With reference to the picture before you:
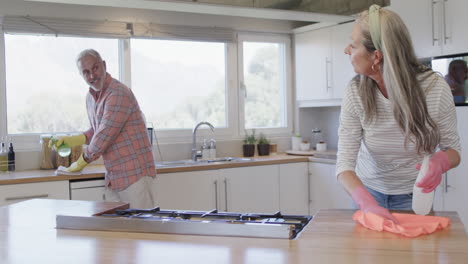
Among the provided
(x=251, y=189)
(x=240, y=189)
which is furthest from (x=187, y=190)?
(x=251, y=189)

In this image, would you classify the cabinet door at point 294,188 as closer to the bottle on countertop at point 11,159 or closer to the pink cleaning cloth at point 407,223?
the bottle on countertop at point 11,159

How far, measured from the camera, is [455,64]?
3.28 metres

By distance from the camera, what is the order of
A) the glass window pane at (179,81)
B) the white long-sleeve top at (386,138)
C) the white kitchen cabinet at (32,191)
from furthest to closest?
the glass window pane at (179,81), the white kitchen cabinet at (32,191), the white long-sleeve top at (386,138)

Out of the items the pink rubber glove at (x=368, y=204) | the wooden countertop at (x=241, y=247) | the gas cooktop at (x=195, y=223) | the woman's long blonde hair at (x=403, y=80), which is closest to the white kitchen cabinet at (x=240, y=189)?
the gas cooktop at (x=195, y=223)

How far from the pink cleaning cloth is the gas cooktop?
8.3 inches

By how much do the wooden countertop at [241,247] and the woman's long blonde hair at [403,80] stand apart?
306 millimetres

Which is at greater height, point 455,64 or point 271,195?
point 455,64

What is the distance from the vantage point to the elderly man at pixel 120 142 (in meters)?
2.82

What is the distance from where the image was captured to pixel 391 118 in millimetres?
1693

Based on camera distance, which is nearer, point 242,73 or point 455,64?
point 455,64

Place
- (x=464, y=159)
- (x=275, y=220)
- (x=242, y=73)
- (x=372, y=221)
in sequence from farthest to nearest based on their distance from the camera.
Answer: (x=242, y=73)
(x=464, y=159)
(x=275, y=220)
(x=372, y=221)

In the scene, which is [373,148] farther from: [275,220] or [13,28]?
[13,28]

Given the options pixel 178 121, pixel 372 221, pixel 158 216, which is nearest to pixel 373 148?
pixel 372 221

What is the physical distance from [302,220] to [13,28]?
8.71ft
